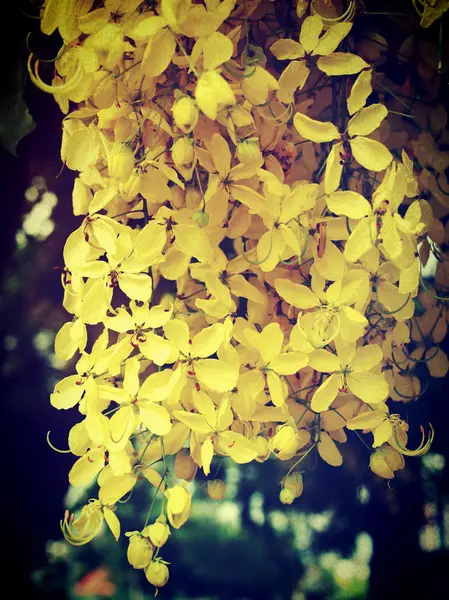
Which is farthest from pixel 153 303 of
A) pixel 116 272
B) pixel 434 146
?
pixel 434 146

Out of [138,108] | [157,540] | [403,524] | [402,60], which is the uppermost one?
[138,108]

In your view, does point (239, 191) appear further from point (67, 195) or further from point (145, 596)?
point (145, 596)

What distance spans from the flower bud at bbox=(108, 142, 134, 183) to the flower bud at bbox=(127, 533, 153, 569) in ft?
0.94

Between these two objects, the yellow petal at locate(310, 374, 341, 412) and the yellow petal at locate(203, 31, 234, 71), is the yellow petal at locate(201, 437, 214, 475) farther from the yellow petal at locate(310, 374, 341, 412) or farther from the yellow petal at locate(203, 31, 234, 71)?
the yellow petal at locate(203, 31, 234, 71)

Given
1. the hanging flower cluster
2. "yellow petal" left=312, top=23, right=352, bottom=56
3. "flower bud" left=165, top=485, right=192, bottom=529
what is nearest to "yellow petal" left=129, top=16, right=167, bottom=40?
the hanging flower cluster

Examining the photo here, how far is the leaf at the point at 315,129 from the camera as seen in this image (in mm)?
419

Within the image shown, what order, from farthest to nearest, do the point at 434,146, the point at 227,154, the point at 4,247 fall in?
1. the point at 4,247
2. the point at 434,146
3. the point at 227,154

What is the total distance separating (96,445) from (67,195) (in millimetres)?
283

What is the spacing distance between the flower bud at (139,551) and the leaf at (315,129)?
0.34 meters

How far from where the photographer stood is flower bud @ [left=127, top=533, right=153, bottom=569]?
0.48 metres

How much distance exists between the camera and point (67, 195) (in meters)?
0.63

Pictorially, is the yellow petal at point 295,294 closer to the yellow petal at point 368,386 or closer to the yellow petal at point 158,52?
the yellow petal at point 368,386

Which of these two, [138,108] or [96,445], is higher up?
[138,108]

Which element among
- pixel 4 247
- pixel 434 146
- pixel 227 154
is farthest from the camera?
pixel 4 247
